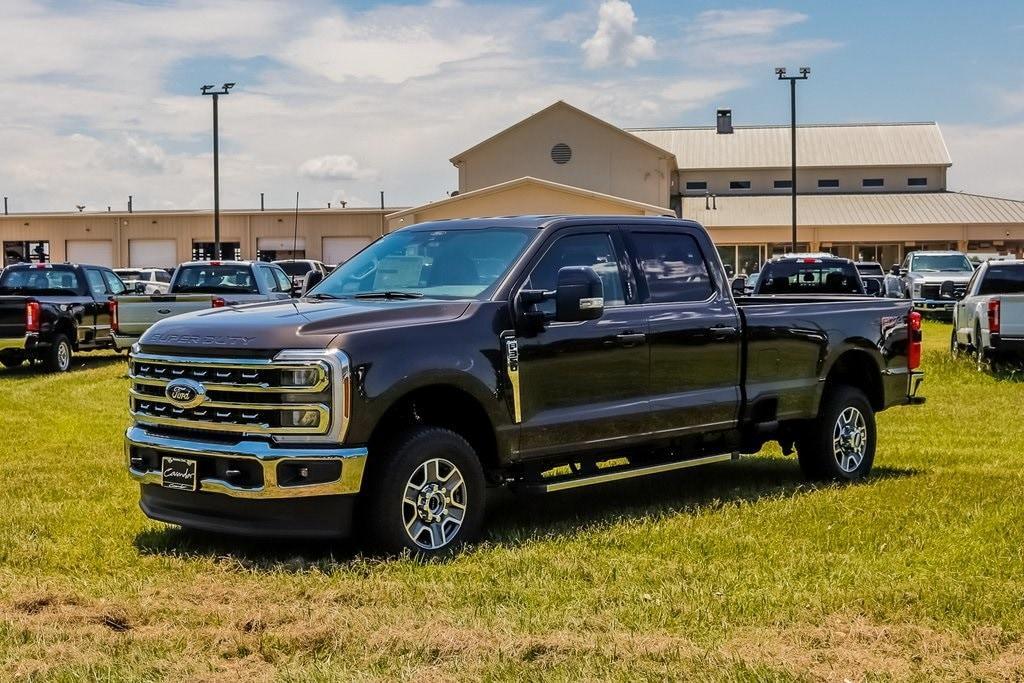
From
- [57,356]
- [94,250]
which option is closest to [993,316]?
[57,356]

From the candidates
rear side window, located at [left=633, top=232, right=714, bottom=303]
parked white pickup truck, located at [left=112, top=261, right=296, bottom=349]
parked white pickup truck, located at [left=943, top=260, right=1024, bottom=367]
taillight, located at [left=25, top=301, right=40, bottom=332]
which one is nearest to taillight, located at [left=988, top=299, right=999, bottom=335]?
parked white pickup truck, located at [left=943, top=260, right=1024, bottom=367]

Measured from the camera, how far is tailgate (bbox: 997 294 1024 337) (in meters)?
18.5

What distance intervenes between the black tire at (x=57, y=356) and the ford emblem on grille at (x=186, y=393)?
48.4 feet

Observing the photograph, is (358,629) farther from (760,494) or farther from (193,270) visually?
(193,270)

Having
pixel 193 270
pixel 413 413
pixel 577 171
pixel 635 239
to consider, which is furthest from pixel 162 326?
pixel 577 171

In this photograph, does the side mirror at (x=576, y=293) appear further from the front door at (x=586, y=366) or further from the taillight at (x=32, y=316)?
the taillight at (x=32, y=316)

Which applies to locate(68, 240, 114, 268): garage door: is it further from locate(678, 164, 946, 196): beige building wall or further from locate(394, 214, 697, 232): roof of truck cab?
locate(394, 214, 697, 232): roof of truck cab

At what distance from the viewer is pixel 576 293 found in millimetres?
7812

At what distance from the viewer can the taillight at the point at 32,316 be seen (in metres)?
20.4

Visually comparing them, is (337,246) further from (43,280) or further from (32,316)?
(32,316)

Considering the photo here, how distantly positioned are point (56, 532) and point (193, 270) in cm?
1458

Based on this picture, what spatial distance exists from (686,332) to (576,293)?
1431 mm

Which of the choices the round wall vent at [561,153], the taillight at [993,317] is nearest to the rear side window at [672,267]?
the taillight at [993,317]

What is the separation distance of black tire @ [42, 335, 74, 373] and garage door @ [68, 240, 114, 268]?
1939 inches
